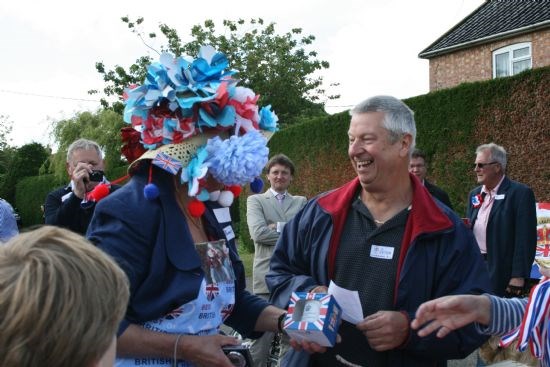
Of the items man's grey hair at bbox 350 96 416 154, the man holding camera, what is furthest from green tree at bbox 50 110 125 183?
man's grey hair at bbox 350 96 416 154

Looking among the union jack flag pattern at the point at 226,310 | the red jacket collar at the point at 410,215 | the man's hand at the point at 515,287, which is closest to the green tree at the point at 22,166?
the man's hand at the point at 515,287

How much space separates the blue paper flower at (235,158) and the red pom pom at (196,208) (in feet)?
0.43

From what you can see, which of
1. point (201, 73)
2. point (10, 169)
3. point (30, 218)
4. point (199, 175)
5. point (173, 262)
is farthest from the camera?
point (10, 169)

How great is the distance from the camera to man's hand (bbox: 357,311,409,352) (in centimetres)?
250

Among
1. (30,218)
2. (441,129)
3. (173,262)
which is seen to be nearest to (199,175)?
(173,262)

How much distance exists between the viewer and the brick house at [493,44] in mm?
19469

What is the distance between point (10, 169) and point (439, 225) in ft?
131

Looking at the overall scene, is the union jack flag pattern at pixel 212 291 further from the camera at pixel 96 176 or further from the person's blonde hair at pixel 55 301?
the camera at pixel 96 176

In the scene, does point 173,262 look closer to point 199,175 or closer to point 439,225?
point 199,175

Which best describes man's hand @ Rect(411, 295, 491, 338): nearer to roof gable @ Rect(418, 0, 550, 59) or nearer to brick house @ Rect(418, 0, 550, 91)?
brick house @ Rect(418, 0, 550, 91)

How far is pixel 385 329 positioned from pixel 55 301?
5.58 ft

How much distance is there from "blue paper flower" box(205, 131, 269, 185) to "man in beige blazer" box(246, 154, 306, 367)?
3.54 m

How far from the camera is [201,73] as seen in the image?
8.34 feet

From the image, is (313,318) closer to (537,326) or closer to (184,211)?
(184,211)
